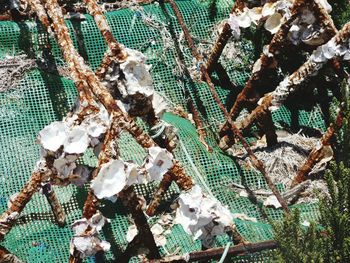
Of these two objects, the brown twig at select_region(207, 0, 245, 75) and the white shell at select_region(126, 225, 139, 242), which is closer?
the white shell at select_region(126, 225, 139, 242)

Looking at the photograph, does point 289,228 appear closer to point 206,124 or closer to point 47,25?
point 206,124

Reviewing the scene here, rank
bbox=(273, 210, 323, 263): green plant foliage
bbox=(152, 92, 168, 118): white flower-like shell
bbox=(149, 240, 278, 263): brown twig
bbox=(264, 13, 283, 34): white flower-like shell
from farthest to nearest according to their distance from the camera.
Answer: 1. bbox=(264, 13, 283, 34): white flower-like shell
2. bbox=(152, 92, 168, 118): white flower-like shell
3. bbox=(149, 240, 278, 263): brown twig
4. bbox=(273, 210, 323, 263): green plant foliage

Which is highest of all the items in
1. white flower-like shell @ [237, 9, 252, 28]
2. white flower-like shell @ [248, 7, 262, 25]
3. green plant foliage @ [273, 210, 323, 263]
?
white flower-like shell @ [248, 7, 262, 25]

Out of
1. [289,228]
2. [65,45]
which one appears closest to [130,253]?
[289,228]

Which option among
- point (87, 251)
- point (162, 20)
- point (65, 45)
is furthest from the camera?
point (162, 20)

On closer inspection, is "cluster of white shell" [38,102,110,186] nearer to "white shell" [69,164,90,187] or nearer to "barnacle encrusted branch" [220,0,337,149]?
"white shell" [69,164,90,187]

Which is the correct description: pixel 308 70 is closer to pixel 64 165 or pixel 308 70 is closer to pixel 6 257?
pixel 64 165

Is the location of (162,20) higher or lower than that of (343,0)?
lower

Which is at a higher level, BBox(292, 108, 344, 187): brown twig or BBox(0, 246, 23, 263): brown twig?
BBox(292, 108, 344, 187): brown twig

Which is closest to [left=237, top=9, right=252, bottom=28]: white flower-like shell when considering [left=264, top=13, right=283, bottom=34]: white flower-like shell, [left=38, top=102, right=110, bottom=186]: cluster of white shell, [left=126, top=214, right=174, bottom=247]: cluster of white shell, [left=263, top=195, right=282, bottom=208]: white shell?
[left=264, top=13, right=283, bottom=34]: white flower-like shell
